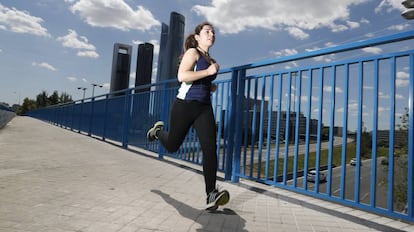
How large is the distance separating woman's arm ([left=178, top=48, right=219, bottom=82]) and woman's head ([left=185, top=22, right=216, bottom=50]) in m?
0.20

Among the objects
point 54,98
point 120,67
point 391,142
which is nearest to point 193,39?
point 391,142

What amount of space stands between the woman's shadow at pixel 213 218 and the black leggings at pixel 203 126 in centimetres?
21

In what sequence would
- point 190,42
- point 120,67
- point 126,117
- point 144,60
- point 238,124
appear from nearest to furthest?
point 190,42
point 238,124
point 126,117
point 120,67
point 144,60

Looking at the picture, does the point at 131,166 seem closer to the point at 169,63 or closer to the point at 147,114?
the point at 147,114

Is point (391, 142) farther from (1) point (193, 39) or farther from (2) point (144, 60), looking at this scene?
(2) point (144, 60)

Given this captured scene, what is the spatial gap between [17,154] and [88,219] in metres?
3.92

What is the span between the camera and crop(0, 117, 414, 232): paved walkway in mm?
2264

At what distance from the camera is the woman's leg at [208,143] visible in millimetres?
2611

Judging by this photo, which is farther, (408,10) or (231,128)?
(408,10)

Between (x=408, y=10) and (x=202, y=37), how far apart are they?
638 centimetres

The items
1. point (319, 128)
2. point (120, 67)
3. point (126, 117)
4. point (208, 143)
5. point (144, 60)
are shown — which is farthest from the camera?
point (144, 60)

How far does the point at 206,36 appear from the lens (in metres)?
2.94

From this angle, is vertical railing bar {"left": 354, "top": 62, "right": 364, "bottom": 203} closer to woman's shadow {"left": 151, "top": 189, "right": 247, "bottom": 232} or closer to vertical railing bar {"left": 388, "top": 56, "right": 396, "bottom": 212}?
vertical railing bar {"left": 388, "top": 56, "right": 396, "bottom": 212}

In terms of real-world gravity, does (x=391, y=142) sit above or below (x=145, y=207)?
above
